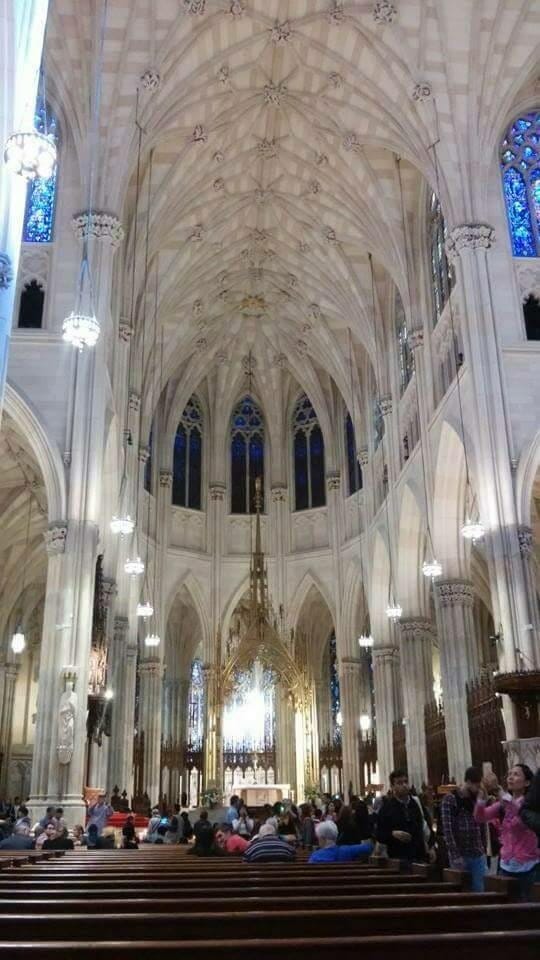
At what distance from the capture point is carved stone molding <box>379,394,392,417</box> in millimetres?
28469

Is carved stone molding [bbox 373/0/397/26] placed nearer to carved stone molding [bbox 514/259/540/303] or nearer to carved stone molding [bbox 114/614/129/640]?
carved stone molding [bbox 514/259/540/303]

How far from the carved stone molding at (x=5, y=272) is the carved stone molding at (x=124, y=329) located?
45.5ft

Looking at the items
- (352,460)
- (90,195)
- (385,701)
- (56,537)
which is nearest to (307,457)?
(352,460)

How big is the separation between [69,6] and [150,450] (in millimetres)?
17605

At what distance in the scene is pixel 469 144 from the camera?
21.4 meters

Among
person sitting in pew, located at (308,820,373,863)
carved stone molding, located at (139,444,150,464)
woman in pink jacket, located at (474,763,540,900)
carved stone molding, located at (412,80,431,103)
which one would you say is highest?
carved stone molding, located at (412,80,431,103)

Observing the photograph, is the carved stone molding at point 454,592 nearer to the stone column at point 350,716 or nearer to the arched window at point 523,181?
the arched window at point 523,181

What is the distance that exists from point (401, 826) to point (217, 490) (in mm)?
28690

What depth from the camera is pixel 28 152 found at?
892 cm

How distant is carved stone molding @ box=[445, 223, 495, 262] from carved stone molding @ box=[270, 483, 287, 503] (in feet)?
56.5

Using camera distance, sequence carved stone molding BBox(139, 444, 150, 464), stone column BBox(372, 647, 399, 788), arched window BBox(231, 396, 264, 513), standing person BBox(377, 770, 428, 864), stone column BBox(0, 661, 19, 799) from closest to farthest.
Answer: standing person BBox(377, 770, 428, 864) < stone column BBox(372, 647, 399, 788) < carved stone molding BBox(139, 444, 150, 464) < stone column BBox(0, 661, 19, 799) < arched window BBox(231, 396, 264, 513)

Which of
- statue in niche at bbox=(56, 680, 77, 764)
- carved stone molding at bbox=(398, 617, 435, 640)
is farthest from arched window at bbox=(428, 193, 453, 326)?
statue in niche at bbox=(56, 680, 77, 764)

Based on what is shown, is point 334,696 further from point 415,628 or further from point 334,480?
point 415,628

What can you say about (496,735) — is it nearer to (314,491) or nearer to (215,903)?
(215,903)
